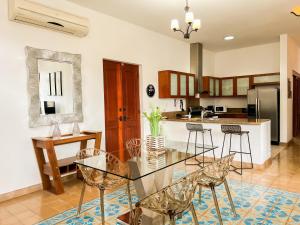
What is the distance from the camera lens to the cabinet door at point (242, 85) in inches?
288

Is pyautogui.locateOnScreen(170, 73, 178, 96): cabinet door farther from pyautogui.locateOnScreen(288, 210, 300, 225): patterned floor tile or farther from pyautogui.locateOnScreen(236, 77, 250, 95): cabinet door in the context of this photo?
pyautogui.locateOnScreen(288, 210, 300, 225): patterned floor tile

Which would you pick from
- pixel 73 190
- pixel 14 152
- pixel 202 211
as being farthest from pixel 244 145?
pixel 14 152

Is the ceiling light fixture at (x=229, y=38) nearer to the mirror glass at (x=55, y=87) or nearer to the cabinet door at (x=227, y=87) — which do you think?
the cabinet door at (x=227, y=87)

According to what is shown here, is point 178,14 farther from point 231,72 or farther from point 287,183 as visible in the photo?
point 231,72

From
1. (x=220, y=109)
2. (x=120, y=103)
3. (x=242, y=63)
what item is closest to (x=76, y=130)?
(x=120, y=103)

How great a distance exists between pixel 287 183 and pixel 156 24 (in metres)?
3.93

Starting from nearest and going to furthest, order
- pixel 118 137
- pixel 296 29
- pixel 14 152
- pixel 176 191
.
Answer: pixel 176 191
pixel 14 152
pixel 118 137
pixel 296 29

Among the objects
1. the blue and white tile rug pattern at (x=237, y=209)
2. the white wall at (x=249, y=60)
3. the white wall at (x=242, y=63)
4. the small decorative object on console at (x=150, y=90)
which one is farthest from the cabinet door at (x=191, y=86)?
the blue and white tile rug pattern at (x=237, y=209)

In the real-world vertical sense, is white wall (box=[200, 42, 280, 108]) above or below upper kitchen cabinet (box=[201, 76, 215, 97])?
above

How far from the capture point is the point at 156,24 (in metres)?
5.13

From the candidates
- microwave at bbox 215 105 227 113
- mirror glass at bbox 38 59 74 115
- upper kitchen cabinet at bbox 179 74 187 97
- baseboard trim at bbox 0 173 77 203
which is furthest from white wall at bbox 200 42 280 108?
baseboard trim at bbox 0 173 77 203

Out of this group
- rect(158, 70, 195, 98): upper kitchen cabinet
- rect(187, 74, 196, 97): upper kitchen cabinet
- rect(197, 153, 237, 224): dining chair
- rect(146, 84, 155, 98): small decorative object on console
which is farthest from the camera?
rect(187, 74, 196, 97): upper kitchen cabinet

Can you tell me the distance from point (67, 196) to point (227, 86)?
20.2ft

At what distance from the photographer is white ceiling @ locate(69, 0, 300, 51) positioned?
405 cm
